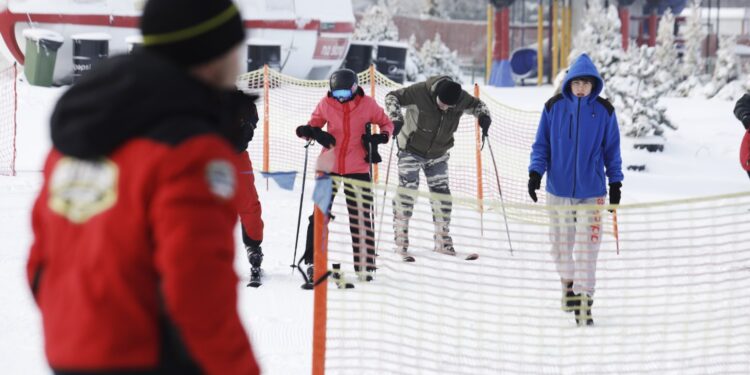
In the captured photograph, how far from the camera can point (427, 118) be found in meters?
8.62

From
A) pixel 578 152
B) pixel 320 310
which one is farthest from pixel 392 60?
pixel 320 310

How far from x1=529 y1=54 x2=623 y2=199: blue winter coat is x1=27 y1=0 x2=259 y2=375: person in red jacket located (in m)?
4.64

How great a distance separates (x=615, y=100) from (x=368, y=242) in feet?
39.2

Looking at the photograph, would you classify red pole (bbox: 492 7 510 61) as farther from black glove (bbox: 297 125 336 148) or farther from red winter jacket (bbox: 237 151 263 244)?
red winter jacket (bbox: 237 151 263 244)

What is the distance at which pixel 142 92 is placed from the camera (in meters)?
2.16

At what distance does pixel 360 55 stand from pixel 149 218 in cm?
2851

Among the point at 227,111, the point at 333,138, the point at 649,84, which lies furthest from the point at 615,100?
the point at 227,111

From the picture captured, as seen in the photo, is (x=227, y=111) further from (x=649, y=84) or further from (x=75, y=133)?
(x=649, y=84)

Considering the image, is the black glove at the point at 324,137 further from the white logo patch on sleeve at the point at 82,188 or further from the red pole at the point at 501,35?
the red pole at the point at 501,35

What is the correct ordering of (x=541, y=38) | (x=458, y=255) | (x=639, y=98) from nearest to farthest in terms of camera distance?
1. (x=458, y=255)
2. (x=639, y=98)
3. (x=541, y=38)

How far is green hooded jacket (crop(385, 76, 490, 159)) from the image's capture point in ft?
28.2

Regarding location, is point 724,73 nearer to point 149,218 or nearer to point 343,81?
point 343,81

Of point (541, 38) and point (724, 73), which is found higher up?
point (541, 38)

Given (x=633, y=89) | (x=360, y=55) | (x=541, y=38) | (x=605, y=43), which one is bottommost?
(x=633, y=89)
